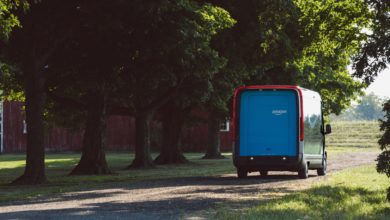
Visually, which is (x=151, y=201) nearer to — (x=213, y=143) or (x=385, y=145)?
(x=385, y=145)

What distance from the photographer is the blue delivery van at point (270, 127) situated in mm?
23469

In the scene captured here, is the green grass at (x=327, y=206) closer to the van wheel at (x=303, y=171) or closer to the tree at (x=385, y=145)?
the tree at (x=385, y=145)

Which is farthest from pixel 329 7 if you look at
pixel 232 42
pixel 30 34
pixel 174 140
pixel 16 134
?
pixel 16 134

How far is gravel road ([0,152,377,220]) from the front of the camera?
44.9 feet

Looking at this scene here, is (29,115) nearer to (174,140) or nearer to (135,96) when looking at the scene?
(135,96)

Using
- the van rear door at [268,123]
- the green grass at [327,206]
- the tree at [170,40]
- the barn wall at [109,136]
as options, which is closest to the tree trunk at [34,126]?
the tree at [170,40]

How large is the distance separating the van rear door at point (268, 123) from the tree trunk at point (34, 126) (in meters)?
6.31

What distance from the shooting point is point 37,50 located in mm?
24156

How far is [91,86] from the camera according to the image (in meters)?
26.6

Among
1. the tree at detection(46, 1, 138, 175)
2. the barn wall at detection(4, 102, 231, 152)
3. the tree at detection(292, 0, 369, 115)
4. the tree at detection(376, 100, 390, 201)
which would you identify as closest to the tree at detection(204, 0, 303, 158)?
the tree at detection(292, 0, 369, 115)

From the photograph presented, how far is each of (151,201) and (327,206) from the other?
388cm

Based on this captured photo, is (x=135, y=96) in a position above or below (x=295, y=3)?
below

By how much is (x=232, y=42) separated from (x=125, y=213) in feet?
58.5

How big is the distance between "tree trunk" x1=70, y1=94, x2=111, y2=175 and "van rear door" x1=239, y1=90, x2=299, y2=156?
8.98 meters
